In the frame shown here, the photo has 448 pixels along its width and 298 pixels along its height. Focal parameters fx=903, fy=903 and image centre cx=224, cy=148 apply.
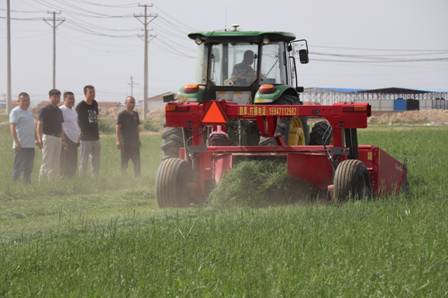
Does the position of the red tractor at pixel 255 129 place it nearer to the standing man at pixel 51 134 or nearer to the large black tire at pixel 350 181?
the large black tire at pixel 350 181

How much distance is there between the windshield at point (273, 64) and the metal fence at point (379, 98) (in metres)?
72.9

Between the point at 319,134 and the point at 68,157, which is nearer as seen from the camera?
the point at 319,134

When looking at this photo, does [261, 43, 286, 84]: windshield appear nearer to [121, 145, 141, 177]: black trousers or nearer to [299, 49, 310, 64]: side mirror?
[299, 49, 310, 64]: side mirror

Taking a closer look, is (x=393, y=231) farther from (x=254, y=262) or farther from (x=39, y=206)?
(x=39, y=206)

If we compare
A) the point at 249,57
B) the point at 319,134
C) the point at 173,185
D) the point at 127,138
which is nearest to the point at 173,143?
the point at 173,185

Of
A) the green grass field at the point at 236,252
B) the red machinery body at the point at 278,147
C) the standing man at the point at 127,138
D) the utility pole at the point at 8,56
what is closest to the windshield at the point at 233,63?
the red machinery body at the point at 278,147

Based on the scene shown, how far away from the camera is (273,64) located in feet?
41.1

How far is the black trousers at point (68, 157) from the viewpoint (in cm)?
1535

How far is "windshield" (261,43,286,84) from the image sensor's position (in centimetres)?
1241

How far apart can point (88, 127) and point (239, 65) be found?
13.4ft

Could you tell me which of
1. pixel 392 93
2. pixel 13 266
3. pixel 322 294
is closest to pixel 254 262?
pixel 322 294

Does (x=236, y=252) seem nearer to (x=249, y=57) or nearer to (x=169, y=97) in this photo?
(x=249, y=57)

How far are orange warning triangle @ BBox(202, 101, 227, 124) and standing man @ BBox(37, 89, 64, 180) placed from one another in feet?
14.0

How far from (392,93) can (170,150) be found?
8743 centimetres
